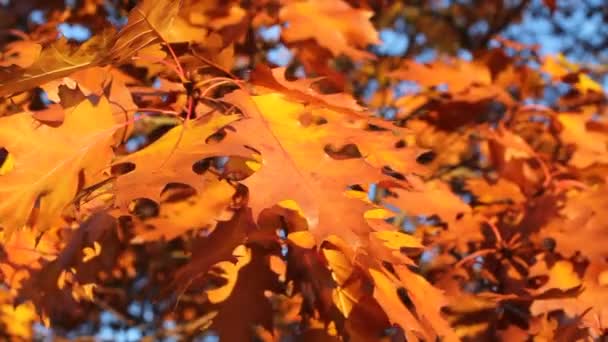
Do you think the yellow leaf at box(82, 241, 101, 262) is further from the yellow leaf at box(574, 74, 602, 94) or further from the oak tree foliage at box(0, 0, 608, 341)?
the yellow leaf at box(574, 74, 602, 94)

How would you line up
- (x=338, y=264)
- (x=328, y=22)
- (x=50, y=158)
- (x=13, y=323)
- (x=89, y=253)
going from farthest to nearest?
(x=13, y=323) → (x=328, y=22) → (x=89, y=253) → (x=338, y=264) → (x=50, y=158)

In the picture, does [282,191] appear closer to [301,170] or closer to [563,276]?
[301,170]

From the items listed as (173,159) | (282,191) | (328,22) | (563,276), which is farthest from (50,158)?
(328,22)

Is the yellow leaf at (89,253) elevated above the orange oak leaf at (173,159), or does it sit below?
below

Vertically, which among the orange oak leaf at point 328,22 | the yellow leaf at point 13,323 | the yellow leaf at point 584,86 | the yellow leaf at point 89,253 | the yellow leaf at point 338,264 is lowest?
the yellow leaf at point 13,323

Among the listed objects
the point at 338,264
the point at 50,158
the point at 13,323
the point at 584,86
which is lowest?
the point at 13,323

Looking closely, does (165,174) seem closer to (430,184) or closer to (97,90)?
(97,90)

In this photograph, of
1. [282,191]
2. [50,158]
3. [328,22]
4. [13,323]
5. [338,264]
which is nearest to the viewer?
[282,191]

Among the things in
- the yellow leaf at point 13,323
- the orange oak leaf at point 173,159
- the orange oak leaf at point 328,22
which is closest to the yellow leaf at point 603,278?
the orange oak leaf at point 173,159

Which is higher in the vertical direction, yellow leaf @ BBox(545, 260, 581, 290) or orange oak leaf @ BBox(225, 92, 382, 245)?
orange oak leaf @ BBox(225, 92, 382, 245)

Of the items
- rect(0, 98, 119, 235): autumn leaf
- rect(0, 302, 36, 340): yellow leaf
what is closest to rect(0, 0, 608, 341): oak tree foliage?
rect(0, 98, 119, 235): autumn leaf

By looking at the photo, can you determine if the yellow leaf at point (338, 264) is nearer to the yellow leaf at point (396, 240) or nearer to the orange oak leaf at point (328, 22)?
the yellow leaf at point (396, 240)
